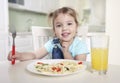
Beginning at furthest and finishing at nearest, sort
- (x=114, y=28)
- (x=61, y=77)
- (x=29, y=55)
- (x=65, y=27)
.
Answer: (x=114, y=28), (x=65, y=27), (x=29, y=55), (x=61, y=77)

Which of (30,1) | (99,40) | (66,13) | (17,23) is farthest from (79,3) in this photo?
(99,40)

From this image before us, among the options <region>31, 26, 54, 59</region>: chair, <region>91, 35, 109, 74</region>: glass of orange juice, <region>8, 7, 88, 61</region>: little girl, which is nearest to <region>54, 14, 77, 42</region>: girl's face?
<region>8, 7, 88, 61</region>: little girl

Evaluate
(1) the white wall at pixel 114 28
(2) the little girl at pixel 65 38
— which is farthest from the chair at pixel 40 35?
(1) the white wall at pixel 114 28

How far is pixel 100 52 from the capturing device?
0.72 metres

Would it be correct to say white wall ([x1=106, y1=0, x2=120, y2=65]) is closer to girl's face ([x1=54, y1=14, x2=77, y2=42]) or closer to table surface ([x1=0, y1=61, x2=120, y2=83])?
girl's face ([x1=54, y1=14, x2=77, y2=42])

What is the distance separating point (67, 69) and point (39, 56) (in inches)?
25.6

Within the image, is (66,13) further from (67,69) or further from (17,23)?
(17,23)

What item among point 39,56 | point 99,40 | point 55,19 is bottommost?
point 39,56

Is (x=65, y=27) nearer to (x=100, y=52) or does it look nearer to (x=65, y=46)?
(x=65, y=46)

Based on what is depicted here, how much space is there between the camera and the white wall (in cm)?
221

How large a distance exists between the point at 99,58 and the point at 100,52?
Result: 0.02m

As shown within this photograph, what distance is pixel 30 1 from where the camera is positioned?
2453 millimetres

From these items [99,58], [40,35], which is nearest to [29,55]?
[40,35]

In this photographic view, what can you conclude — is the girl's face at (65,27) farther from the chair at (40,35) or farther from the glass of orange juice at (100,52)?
the glass of orange juice at (100,52)
